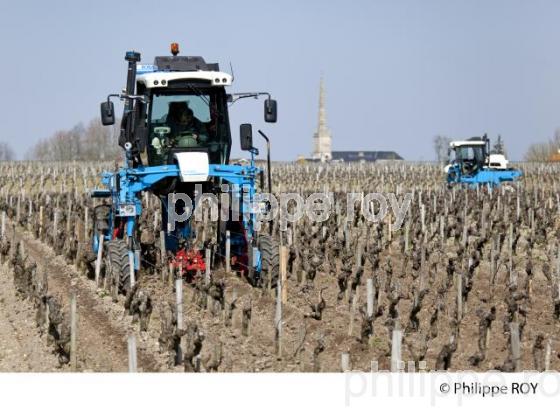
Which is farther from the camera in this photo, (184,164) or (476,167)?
(476,167)

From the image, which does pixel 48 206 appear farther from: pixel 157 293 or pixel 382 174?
pixel 382 174

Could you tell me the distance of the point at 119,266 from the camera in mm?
13172

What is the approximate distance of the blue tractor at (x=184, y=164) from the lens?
1357cm

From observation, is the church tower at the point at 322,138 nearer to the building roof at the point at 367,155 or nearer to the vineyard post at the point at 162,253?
the building roof at the point at 367,155

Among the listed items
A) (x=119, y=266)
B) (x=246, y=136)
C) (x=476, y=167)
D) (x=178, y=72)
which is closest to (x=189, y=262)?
(x=119, y=266)

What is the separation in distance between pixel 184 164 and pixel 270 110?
54.3 inches

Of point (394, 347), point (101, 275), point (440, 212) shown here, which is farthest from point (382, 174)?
point (394, 347)

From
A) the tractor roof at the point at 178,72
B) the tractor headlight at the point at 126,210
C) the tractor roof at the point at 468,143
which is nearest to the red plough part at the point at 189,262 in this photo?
the tractor headlight at the point at 126,210

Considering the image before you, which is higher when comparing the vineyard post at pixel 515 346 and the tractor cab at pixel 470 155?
the tractor cab at pixel 470 155

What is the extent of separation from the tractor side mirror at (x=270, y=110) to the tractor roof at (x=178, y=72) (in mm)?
794

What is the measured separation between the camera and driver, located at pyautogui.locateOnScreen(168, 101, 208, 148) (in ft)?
47.1

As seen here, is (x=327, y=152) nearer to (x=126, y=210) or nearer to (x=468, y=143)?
(x=468, y=143)

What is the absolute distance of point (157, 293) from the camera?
43.2 feet

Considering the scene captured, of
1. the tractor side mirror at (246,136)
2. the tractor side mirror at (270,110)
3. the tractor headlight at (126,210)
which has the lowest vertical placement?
the tractor headlight at (126,210)
